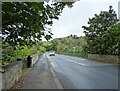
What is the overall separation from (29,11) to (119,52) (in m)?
30.9

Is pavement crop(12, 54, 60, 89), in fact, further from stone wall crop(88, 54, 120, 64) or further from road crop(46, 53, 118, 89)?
stone wall crop(88, 54, 120, 64)

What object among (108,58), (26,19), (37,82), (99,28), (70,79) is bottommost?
(70,79)

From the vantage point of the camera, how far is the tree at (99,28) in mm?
49875

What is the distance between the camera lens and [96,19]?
54.5 meters

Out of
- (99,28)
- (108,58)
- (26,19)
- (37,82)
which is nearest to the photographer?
(26,19)

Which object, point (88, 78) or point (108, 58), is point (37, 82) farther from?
point (108, 58)

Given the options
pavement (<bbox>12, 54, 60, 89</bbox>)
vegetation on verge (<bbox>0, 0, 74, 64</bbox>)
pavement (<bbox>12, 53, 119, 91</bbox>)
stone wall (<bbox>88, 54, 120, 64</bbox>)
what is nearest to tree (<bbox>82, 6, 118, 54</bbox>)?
stone wall (<bbox>88, 54, 120, 64</bbox>)

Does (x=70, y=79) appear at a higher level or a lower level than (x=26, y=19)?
lower

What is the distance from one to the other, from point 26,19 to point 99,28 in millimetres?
43724

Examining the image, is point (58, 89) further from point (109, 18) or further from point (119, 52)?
point (109, 18)

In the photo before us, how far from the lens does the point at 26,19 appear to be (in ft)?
38.6

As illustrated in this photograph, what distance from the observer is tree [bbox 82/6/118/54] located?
164 ft

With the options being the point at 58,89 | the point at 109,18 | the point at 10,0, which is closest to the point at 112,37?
the point at 109,18

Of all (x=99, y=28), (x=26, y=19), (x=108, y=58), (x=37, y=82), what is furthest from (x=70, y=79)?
(x=99, y=28)
